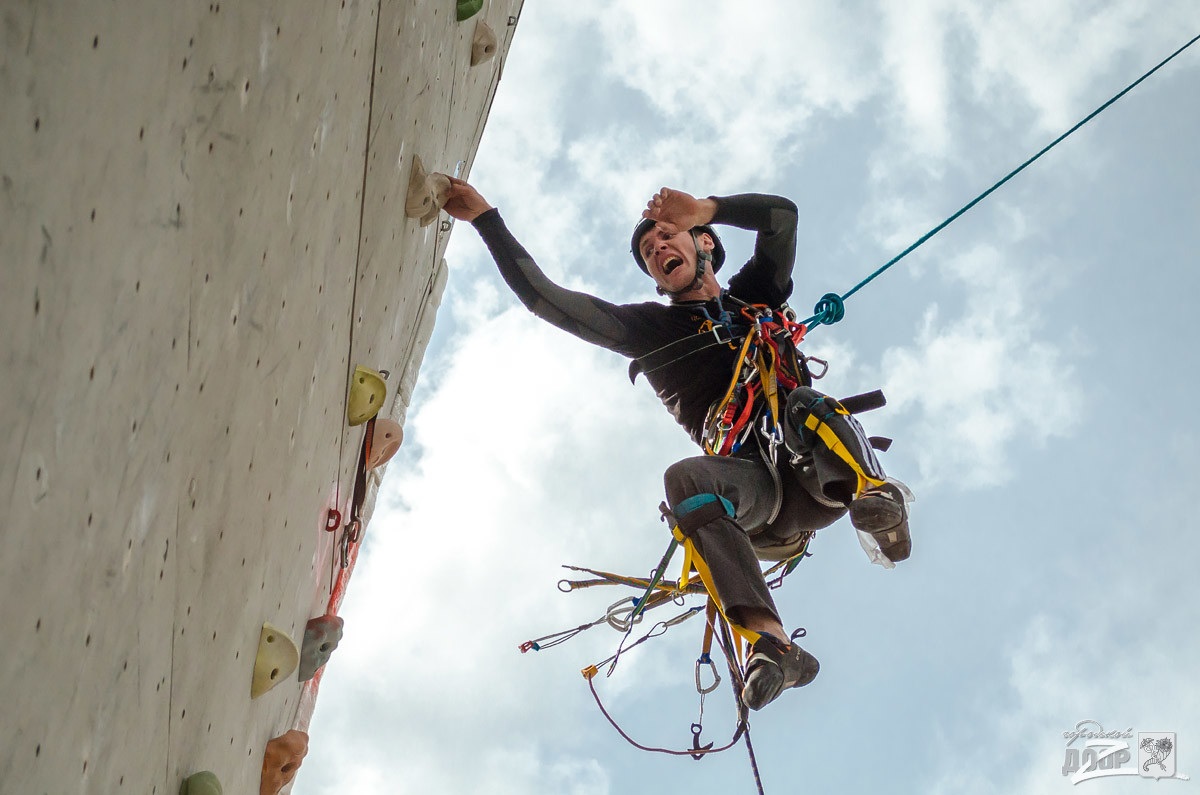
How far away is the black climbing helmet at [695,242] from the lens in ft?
10.9

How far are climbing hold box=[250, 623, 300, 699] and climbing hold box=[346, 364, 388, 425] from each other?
51 cm

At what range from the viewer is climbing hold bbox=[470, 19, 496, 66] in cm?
289

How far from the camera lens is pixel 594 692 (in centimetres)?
342

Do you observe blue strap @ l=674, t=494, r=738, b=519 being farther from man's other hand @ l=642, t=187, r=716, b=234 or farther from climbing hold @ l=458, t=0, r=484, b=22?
climbing hold @ l=458, t=0, r=484, b=22

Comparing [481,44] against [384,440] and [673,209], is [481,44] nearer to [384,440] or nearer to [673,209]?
[673,209]

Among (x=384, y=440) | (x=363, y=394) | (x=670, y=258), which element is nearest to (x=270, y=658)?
(x=363, y=394)

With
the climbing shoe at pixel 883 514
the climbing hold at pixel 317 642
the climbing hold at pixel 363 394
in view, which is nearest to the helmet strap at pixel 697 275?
the climbing shoe at pixel 883 514

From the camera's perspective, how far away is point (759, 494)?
9.27ft

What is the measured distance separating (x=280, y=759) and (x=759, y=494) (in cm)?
131

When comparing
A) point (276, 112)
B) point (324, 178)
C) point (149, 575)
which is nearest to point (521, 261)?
point (324, 178)

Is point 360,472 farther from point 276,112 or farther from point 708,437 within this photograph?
point 276,112

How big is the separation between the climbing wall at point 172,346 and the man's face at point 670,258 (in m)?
1.15

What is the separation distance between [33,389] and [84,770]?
485 mm

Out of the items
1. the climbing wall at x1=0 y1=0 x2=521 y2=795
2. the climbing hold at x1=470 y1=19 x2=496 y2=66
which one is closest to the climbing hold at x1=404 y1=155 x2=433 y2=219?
the climbing wall at x1=0 y1=0 x2=521 y2=795
